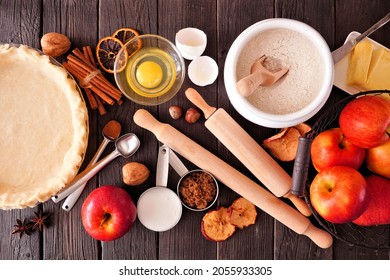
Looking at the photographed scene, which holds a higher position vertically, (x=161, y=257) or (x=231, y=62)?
(x=231, y=62)

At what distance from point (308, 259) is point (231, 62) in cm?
65

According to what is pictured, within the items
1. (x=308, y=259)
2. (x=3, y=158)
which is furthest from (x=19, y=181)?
(x=308, y=259)

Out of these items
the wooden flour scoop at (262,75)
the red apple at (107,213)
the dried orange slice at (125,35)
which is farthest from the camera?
the dried orange slice at (125,35)

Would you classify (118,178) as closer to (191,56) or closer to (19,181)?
(19,181)

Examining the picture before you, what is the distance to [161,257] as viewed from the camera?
135 centimetres

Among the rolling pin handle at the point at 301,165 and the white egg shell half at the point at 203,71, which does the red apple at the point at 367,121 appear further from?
the white egg shell half at the point at 203,71

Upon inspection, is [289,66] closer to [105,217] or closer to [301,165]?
[301,165]

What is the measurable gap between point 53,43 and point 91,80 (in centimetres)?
15

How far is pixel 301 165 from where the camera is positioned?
1109 mm

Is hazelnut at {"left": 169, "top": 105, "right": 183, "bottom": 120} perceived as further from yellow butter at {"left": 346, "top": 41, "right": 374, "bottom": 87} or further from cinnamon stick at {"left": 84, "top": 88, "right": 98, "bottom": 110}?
yellow butter at {"left": 346, "top": 41, "right": 374, "bottom": 87}

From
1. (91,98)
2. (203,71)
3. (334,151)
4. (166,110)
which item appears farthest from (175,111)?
(334,151)

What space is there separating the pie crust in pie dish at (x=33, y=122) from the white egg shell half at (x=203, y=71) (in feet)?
1.10

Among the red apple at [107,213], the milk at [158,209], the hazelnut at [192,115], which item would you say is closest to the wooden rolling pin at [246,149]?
the hazelnut at [192,115]

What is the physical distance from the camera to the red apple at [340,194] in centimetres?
109
